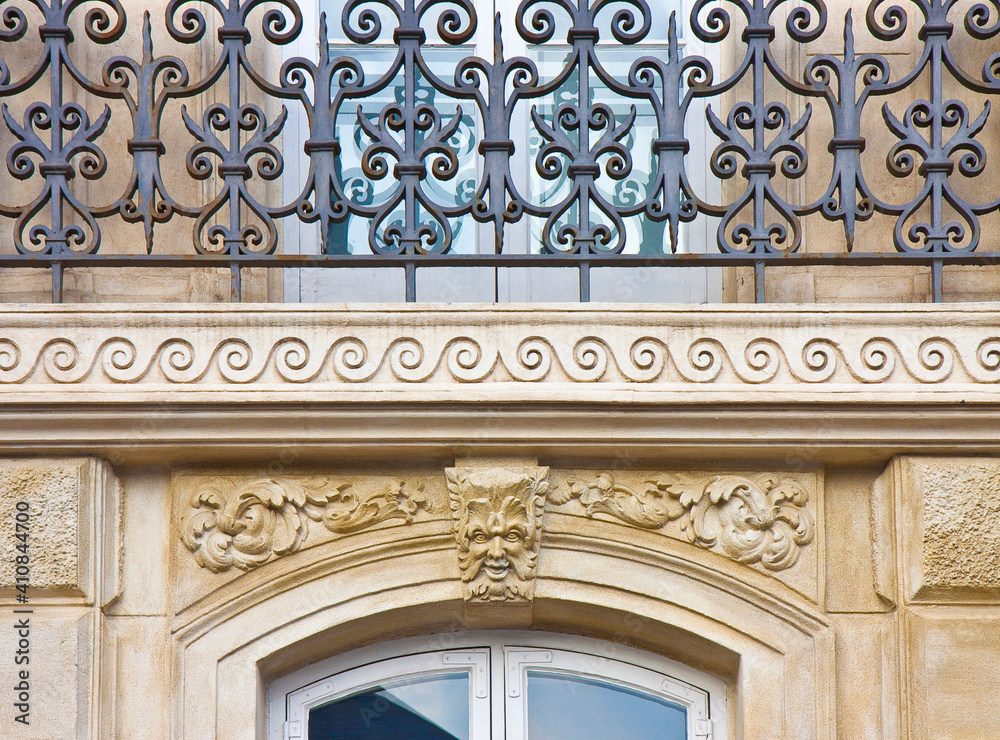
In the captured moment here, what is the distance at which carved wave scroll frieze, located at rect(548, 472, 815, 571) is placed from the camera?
13.2ft

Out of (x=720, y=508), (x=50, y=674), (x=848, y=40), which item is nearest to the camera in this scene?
(x=50, y=674)

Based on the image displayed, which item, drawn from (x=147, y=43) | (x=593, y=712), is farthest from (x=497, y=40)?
(x=593, y=712)

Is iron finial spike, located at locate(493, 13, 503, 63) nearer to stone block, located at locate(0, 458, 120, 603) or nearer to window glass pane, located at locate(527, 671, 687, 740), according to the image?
stone block, located at locate(0, 458, 120, 603)

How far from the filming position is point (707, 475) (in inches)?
160

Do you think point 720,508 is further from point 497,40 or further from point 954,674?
point 497,40

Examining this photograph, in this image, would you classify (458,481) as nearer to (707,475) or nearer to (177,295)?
(707,475)

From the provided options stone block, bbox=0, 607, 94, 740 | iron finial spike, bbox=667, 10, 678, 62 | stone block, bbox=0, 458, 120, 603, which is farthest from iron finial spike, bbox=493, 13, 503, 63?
stone block, bbox=0, 607, 94, 740

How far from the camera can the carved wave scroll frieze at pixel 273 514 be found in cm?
402

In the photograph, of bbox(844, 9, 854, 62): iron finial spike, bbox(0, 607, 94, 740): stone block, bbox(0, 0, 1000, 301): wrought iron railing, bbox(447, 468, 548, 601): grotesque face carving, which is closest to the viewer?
bbox(0, 607, 94, 740): stone block

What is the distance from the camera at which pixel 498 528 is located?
3934 millimetres

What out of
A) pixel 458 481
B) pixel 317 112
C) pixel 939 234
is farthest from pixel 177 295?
pixel 939 234

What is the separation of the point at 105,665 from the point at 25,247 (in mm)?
1384

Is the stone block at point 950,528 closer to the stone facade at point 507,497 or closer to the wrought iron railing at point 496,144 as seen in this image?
the stone facade at point 507,497

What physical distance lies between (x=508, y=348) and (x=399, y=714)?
4.23 feet
